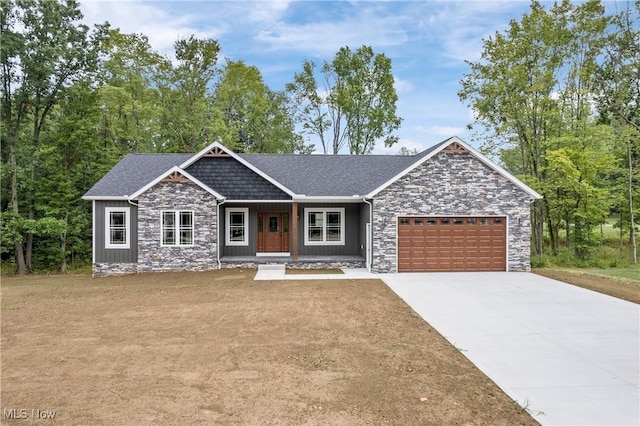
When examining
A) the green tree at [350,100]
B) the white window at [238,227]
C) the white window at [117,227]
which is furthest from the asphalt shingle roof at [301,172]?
the green tree at [350,100]

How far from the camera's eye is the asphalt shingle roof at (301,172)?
16391 millimetres

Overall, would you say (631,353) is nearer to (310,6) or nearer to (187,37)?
(310,6)

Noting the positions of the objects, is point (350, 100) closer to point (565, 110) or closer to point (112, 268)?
point (565, 110)

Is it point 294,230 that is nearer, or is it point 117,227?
point 117,227

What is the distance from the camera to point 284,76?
31875 mm

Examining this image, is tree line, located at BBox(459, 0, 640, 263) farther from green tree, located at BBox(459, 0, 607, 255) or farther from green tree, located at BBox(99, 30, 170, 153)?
green tree, located at BBox(99, 30, 170, 153)

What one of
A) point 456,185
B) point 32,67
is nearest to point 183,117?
point 32,67

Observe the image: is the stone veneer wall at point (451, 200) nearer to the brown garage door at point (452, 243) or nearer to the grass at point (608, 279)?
the brown garage door at point (452, 243)

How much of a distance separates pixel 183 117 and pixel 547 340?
25768mm

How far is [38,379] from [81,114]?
2015 centimetres

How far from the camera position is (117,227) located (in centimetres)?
1586

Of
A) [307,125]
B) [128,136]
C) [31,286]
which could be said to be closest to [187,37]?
[128,136]

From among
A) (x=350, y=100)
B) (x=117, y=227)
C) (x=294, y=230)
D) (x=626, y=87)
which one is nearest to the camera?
(x=117, y=227)

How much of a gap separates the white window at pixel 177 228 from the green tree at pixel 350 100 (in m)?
19.6
